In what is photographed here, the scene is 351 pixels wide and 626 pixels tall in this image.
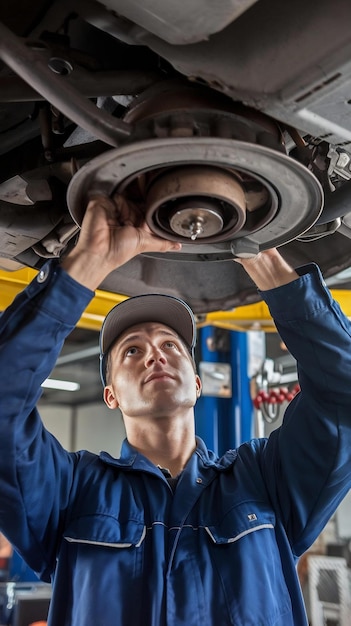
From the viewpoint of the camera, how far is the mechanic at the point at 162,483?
103cm

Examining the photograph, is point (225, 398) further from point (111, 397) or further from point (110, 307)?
point (111, 397)

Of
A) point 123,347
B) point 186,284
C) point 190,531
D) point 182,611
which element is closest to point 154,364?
point 123,347

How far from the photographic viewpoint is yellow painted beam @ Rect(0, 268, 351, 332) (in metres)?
1.82

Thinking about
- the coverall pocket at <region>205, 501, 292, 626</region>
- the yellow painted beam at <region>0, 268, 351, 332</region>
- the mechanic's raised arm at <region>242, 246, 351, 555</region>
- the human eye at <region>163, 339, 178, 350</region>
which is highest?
the yellow painted beam at <region>0, 268, 351, 332</region>

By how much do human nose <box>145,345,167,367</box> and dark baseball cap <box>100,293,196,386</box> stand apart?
118 millimetres

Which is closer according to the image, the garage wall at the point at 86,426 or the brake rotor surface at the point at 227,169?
the brake rotor surface at the point at 227,169

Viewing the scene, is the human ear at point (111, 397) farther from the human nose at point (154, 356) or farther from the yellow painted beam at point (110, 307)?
the yellow painted beam at point (110, 307)

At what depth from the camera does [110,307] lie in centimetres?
208

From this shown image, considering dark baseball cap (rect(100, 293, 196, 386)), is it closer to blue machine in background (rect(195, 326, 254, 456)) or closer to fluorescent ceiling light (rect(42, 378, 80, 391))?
blue machine in background (rect(195, 326, 254, 456))

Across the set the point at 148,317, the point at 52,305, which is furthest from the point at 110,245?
the point at 148,317

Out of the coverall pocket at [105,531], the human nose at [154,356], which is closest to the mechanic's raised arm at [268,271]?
the human nose at [154,356]

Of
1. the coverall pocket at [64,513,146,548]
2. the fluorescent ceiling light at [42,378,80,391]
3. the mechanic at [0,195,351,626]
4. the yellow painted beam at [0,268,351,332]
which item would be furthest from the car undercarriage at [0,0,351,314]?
the fluorescent ceiling light at [42,378,80,391]

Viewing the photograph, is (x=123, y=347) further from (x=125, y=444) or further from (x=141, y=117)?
(x=141, y=117)

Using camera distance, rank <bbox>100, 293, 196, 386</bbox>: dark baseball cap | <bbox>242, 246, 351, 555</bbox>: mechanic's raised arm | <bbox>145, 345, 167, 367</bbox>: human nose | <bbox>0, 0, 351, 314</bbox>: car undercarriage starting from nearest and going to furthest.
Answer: <bbox>0, 0, 351, 314</bbox>: car undercarriage
<bbox>242, 246, 351, 555</bbox>: mechanic's raised arm
<bbox>145, 345, 167, 367</bbox>: human nose
<bbox>100, 293, 196, 386</bbox>: dark baseball cap
